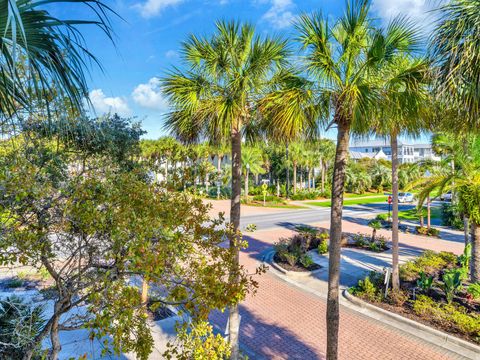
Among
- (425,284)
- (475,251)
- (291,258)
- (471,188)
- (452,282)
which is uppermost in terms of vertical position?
(471,188)

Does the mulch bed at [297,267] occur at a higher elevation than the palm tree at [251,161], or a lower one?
lower

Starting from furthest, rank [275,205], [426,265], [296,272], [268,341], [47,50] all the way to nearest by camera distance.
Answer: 1. [275,205]
2. [426,265]
3. [296,272]
4. [268,341]
5. [47,50]

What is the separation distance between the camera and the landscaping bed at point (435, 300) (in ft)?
24.3

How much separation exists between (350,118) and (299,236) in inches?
406

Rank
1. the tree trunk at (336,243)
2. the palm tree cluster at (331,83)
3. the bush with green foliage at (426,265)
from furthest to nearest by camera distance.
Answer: the bush with green foliage at (426,265) < the tree trunk at (336,243) < the palm tree cluster at (331,83)

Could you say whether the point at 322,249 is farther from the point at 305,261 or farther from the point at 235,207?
the point at 235,207

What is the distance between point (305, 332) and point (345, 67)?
6445 millimetres

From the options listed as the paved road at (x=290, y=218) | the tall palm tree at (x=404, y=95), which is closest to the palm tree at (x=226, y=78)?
the tall palm tree at (x=404, y=95)

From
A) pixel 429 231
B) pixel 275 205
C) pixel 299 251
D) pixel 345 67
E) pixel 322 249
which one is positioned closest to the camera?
pixel 345 67

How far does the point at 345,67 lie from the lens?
5234mm

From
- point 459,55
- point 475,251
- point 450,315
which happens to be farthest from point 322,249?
point 459,55

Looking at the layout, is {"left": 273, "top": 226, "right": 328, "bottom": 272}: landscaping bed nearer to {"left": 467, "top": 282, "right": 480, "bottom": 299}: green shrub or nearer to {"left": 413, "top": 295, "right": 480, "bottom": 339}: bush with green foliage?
{"left": 413, "top": 295, "right": 480, "bottom": 339}: bush with green foliage

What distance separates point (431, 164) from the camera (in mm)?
15070

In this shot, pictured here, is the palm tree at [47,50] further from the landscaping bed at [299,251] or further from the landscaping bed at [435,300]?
the landscaping bed at [299,251]
